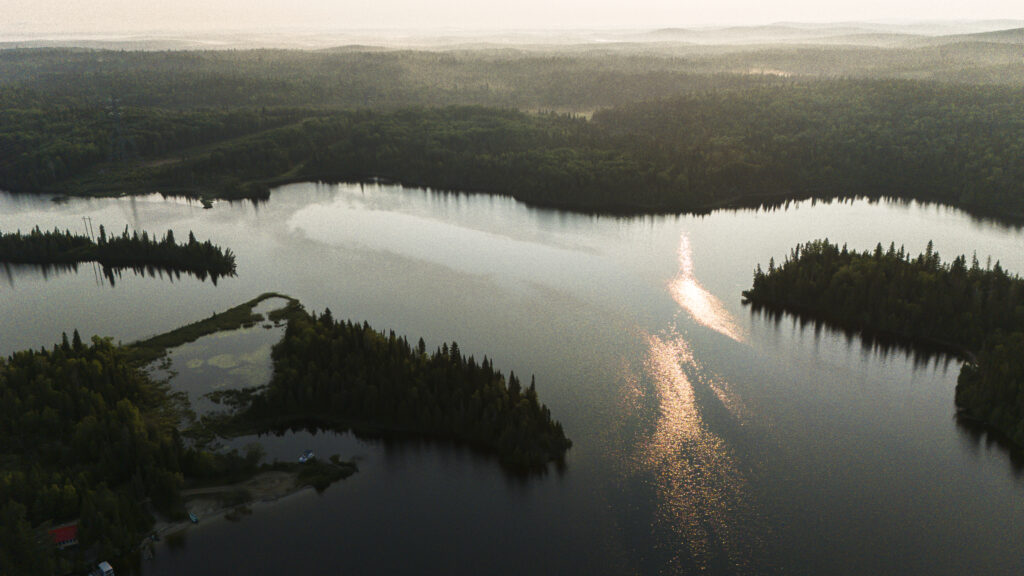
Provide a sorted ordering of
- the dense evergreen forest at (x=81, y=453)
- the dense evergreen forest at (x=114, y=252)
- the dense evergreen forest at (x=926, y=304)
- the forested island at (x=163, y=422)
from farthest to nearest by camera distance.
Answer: the dense evergreen forest at (x=114, y=252) → the dense evergreen forest at (x=926, y=304) → the forested island at (x=163, y=422) → the dense evergreen forest at (x=81, y=453)

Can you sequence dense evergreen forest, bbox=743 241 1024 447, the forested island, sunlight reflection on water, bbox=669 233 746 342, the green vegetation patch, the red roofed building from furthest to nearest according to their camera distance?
1. sunlight reflection on water, bbox=669 233 746 342
2. the green vegetation patch
3. dense evergreen forest, bbox=743 241 1024 447
4. the forested island
5. the red roofed building

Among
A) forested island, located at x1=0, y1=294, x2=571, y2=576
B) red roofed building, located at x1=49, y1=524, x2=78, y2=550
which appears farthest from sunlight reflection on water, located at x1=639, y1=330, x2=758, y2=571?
red roofed building, located at x1=49, y1=524, x2=78, y2=550

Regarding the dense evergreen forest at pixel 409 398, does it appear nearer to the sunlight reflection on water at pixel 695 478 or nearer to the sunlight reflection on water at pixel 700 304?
the sunlight reflection on water at pixel 695 478

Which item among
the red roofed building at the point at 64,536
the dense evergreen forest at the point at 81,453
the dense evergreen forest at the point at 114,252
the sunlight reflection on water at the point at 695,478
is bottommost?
the sunlight reflection on water at the point at 695,478

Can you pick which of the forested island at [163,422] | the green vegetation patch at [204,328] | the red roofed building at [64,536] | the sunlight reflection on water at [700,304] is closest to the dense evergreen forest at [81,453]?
the forested island at [163,422]

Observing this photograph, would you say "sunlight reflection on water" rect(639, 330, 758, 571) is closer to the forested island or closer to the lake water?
the lake water

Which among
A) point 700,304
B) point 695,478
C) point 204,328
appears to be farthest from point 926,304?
point 204,328

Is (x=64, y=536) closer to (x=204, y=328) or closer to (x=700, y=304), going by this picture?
(x=204, y=328)
